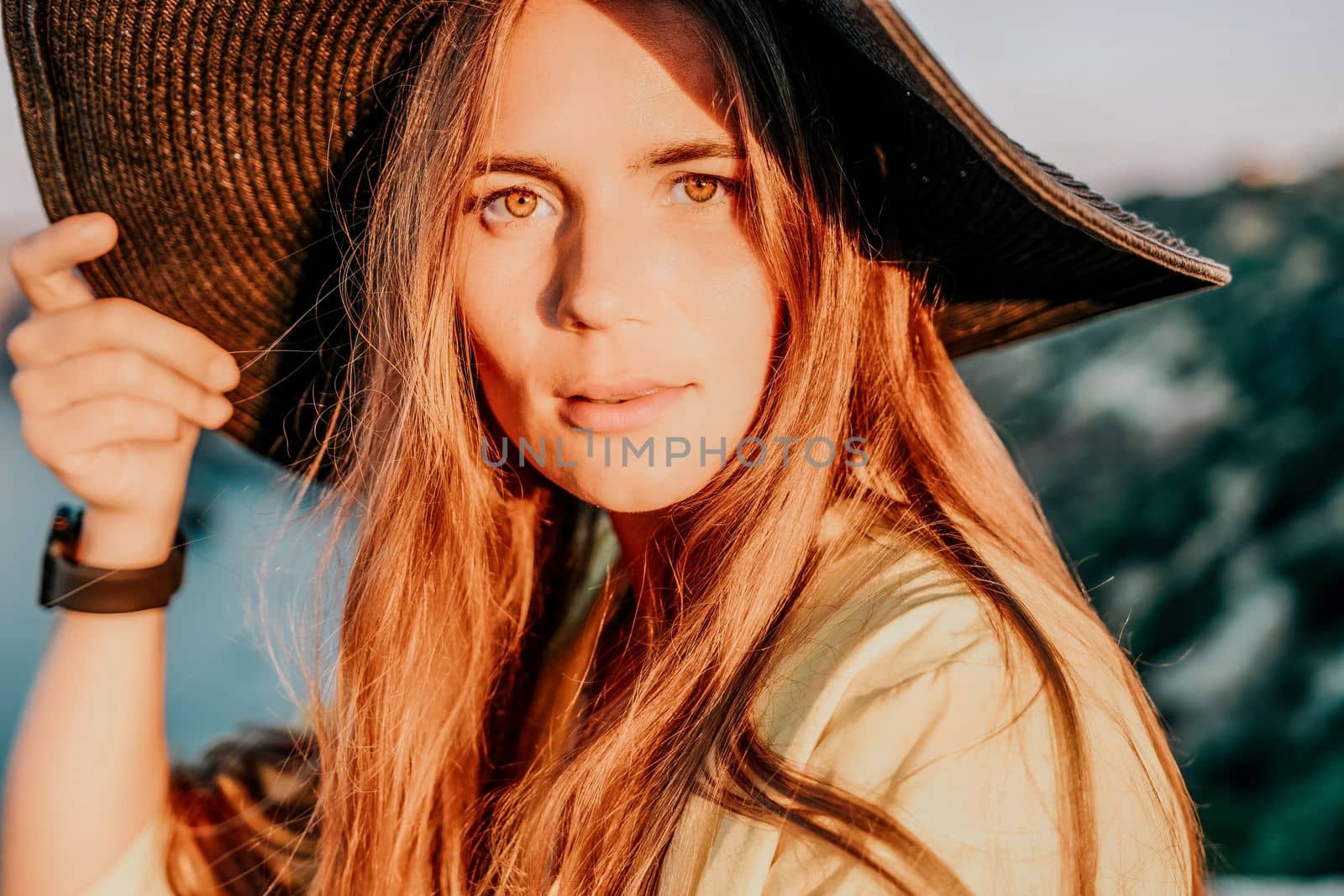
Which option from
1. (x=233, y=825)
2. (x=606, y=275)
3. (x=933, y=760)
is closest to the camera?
(x=933, y=760)

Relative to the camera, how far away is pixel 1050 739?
1.02 m

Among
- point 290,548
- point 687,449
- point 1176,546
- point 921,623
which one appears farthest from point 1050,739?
point 1176,546

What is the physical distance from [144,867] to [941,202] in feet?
5.01

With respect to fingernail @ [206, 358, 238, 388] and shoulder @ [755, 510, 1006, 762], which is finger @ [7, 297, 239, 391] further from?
shoulder @ [755, 510, 1006, 762]

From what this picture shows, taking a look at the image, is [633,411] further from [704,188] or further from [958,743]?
[958,743]

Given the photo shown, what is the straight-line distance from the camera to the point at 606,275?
1.18 metres

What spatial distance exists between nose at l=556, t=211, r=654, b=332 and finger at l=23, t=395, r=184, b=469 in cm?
77

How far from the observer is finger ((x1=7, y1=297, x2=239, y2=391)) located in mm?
1521

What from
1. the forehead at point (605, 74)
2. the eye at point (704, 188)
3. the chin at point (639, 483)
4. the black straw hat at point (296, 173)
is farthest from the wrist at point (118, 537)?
the eye at point (704, 188)

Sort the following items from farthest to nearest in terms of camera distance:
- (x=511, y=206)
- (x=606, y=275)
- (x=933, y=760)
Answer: (x=511, y=206) → (x=606, y=275) → (x=933, y=760)

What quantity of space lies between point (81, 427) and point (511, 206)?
0.76 metres

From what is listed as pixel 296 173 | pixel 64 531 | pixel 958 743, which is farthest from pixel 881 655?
pixel 64 531

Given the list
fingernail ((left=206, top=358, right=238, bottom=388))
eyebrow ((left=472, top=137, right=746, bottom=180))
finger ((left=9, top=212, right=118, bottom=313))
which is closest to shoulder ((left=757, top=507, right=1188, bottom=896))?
eyebrow ((left=472, top=137, right=746, bottom=180))

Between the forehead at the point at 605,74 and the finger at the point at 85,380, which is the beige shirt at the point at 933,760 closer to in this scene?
the forehead at the point at 605,74
